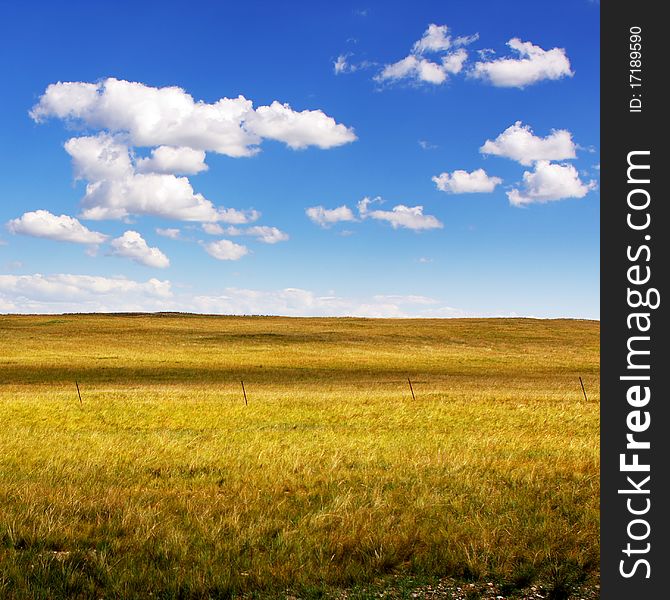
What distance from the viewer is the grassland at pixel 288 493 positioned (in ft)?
21.0

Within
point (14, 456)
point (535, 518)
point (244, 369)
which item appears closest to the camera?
point (535, 518)

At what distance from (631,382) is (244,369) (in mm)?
47668

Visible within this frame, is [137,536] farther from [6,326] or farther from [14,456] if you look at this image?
[6,326]

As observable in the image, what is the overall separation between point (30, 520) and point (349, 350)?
2570 inches

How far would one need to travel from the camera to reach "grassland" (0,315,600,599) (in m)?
6.41

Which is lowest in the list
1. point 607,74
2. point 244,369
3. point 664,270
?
point 244,369

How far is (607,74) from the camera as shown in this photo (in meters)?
5.01

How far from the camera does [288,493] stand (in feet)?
32.4

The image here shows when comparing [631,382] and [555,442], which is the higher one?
[631,382]

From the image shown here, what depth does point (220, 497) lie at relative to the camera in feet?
30.5

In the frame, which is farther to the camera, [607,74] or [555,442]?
[555,442]

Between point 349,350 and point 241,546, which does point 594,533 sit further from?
point 349,350

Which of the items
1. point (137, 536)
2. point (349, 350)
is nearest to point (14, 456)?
point (137, 536)

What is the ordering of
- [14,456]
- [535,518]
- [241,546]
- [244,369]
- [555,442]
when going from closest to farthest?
[241,546] < [535,518] < [14,456] < [555,442] < [244,369]
